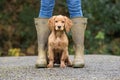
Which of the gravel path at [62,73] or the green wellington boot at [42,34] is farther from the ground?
the green wellington boot at [42,34]

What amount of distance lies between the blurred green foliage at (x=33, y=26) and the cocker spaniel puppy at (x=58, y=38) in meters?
5.25

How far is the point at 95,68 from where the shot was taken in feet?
17.9

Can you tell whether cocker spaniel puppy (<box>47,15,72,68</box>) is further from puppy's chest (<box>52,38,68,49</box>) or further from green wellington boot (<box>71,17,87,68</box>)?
green wellington boot (<box>71,17,87,68</box>)

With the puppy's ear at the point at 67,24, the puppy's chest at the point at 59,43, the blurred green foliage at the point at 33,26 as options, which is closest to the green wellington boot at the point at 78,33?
the puppy's ear at the point at 67,24

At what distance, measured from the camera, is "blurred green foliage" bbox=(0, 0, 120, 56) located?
35.4 feet

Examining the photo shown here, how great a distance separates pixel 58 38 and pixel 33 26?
5.41 meters

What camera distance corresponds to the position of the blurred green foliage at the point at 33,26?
1079 centimetres

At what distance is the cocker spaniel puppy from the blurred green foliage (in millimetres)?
5247

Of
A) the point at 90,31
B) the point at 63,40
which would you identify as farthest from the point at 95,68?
the point at 90,31

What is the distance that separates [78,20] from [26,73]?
0.95 meters

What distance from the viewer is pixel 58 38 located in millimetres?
5379

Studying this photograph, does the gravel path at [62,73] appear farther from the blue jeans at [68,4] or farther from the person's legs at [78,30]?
the blue jeans at [68,4]

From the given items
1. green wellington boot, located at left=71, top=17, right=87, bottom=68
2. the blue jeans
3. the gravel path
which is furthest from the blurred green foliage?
the gravel path

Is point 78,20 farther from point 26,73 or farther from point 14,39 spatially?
point 14,39
